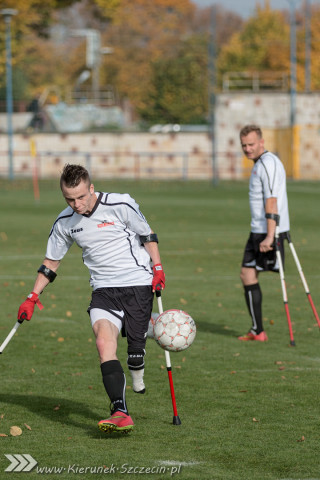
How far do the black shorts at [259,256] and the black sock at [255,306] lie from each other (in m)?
0.26

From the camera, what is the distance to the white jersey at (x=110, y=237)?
6934 mm

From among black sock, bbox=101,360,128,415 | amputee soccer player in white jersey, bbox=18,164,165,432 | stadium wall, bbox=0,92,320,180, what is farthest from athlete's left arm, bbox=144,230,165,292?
stadium wall, bbox=0,92,320,180

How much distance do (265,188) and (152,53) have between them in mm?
84762

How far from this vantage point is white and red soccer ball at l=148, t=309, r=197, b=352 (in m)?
6.98

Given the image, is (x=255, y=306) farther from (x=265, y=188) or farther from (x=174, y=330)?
(x=174, y=330)

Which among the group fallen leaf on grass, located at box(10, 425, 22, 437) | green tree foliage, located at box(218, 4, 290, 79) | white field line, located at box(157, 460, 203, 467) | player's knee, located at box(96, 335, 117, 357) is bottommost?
fallen leaf on grass, located at box(10, 425, 22, 437)

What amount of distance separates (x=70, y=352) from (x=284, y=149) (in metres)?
43.3

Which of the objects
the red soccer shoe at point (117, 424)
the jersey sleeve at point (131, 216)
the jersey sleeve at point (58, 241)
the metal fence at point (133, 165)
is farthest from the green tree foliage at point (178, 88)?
the red soccer shoe at point (117, 424)

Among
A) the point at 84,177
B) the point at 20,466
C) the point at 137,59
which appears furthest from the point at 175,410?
the point at 137,59

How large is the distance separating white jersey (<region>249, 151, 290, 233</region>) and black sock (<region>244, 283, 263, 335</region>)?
2.34 feet

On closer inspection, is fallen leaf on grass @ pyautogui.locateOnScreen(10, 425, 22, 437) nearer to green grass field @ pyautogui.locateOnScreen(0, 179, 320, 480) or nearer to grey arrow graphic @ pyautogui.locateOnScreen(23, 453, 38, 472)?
green grass field @ pyautogui.locateOnScreen(0, 179, 320, 480)

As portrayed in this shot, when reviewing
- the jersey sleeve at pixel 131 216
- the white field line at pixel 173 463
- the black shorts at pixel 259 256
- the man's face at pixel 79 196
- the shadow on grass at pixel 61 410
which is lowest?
the shadow on grass at pixel 61 410

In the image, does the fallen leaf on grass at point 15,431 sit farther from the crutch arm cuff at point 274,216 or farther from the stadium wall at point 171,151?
the stadium wall at point 171,151

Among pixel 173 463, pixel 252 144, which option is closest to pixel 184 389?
pixel 173 463
